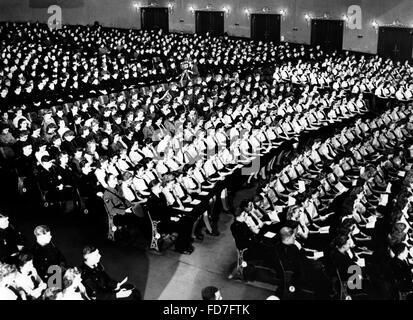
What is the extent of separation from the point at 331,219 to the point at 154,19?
92.4 ft

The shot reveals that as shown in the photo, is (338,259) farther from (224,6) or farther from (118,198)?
(224,6)

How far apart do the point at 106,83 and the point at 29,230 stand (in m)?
9.47

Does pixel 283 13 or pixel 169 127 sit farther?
pixel 283 13

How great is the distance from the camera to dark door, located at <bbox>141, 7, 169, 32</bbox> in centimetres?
3297

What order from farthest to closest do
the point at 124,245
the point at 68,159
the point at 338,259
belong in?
the point at 68,159, the point at 124,245, the point at 338,259

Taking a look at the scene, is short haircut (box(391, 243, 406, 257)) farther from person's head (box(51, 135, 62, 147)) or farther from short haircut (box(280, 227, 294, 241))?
person's head (box(51, 135, 62, 147))

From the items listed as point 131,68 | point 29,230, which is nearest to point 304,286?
point 29,230

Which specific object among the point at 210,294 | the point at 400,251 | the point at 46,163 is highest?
the point at 46,163

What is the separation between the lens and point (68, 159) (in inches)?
362

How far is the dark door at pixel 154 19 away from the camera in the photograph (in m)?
33.0

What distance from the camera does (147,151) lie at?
1062cm

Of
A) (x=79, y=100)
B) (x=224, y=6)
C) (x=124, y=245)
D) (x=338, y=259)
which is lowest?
(x=124, y=245)

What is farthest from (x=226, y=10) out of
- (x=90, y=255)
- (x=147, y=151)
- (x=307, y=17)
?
(x=90, y=255)

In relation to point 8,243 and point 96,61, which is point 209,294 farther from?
point 96,61
